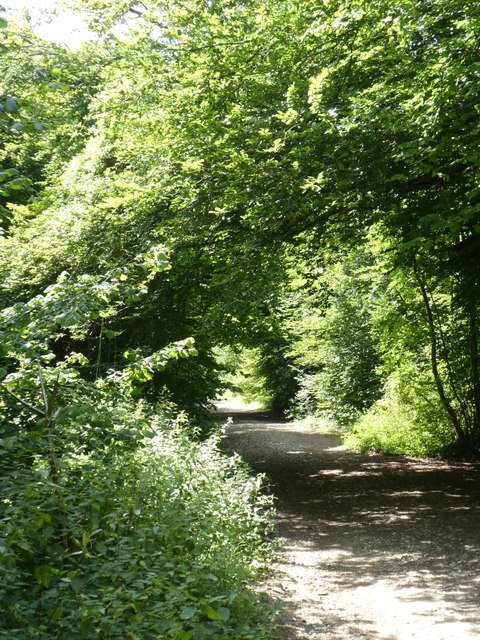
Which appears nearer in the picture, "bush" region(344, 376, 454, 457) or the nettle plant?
the nettle plant

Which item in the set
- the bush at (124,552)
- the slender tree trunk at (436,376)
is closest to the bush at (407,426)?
the slender tree trunk at (436,376)

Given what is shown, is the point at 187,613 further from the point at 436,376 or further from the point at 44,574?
the point at 436,376

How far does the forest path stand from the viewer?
550 cm

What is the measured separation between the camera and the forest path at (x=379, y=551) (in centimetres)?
550

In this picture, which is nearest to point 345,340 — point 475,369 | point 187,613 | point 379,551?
point 475,369

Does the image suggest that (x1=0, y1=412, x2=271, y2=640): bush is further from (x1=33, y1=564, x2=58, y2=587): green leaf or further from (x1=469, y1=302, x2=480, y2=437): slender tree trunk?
(x1=469, y1=302, x2=480, y2=437): slender tree trunk

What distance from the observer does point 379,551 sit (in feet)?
25.5

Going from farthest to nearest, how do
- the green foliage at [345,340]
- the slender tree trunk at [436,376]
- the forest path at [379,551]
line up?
the green foliage at [345,340] → the slender tree trunk at [436,376] → the forest path at [379,551]

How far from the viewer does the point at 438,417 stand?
16.0 meters

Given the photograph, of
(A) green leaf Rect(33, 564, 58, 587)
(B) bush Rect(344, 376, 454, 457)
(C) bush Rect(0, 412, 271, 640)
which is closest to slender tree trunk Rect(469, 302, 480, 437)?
(B) bush Rect(344, 376, 454, 457)

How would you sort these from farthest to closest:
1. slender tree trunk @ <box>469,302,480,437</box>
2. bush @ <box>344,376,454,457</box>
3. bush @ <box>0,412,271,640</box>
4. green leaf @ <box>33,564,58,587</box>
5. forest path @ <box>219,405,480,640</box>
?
Result: 1. bush @ <box>344,376,454,457</box>
2. slender tree trunk @ <box>469,302,480,437</box>
3. forest path @ <box>219,405,480,640</box>
4. green leaf @ <box>33,564,58,587</box>
5. bush @ <box>0,412,271,640</box>

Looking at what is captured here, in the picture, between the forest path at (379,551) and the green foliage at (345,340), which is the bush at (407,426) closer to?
the forest path at (379,551)

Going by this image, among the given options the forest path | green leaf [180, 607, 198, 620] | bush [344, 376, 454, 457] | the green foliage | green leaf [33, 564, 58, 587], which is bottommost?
the forest path

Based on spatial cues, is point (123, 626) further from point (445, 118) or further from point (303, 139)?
point (303, 139)
